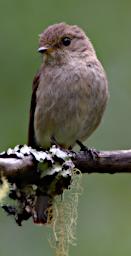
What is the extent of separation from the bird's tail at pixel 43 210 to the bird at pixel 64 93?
1.50 m

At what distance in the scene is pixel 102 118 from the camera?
224 inches

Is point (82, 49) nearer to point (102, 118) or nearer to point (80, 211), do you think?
point (102, 118)

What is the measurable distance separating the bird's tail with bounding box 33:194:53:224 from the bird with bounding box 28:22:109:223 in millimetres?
1504

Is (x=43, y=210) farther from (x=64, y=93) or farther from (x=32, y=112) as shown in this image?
(x=32, y=112)

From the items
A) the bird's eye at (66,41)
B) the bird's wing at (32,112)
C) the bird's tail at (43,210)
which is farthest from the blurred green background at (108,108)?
the bird's tail at (43,210)

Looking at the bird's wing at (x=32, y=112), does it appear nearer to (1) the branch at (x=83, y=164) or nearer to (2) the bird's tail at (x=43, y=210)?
(1) the branch at (x=83, y=164)

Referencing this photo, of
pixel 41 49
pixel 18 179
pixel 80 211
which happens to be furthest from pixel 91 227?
pixel 18 179

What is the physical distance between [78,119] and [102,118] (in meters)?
0.31

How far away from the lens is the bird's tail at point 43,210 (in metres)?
3.58

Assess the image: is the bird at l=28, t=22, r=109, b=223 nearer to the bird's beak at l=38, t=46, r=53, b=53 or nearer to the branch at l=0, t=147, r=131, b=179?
the bird's beak at l=38, t=46, r=53, b=53

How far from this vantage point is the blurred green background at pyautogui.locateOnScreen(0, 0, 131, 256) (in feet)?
16.0

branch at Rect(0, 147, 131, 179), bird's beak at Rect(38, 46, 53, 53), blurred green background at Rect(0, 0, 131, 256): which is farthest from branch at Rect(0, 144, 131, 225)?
bird's beak at Rect(38, 46, 53, 53)

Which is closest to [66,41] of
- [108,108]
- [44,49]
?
[44,49]

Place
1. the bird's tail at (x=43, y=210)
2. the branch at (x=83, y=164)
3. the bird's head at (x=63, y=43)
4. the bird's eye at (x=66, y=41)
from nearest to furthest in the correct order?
the branch at (x=83, y=164), the bird's tail at (x=43, y=210), the bird's head at (x=63, y=43), the bird's eye at (x=66, y=41)
